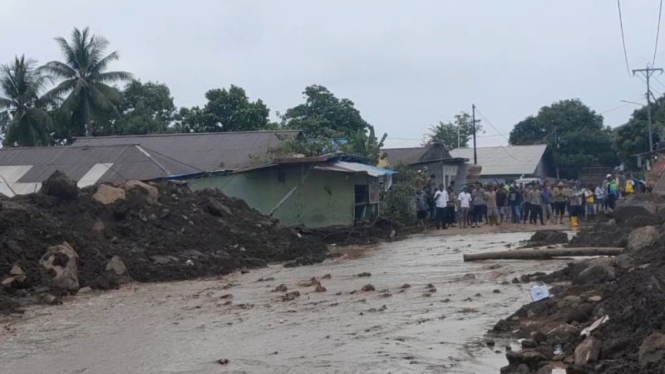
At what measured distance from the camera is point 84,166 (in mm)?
31422

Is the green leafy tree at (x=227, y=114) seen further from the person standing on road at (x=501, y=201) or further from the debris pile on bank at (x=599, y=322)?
the debris pile on bank at (x=599, y=322)

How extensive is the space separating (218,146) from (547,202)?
13004 millimetres

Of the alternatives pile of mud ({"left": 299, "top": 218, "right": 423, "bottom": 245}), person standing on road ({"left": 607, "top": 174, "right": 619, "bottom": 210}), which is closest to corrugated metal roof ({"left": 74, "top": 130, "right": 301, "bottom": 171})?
pile of mud ({"left": 299, "top": 218, "right": 423, "bottom": 245})

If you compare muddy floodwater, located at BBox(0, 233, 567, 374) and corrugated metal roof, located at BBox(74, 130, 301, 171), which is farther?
corrugated metal roof, located at BBox(74, 130, 301, 171)

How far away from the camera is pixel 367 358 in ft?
32.8

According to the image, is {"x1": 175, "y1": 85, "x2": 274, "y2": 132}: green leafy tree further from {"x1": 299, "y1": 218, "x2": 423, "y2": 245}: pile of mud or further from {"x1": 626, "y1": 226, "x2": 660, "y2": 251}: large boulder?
{"x1": 626, "y1": 226, "x2": 660, "y2": 251}: large boulder

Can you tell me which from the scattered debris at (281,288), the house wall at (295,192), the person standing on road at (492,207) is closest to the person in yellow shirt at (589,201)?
the person standing on road at (492,207)

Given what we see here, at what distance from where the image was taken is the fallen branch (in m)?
18.4

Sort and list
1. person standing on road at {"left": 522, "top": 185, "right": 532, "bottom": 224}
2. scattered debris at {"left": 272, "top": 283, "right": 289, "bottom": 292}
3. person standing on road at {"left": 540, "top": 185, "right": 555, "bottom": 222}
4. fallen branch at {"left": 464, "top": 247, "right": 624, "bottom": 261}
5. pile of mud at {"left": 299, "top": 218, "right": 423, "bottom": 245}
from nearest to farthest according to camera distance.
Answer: scattered debris at {"left": 272, "top": 283, "right": 289, "bottom": 292}, fallen branch at {"left": 464, "top": 247, "right": 624, "bottom": 261}, pile of mud at {"left": 299, "top": 218, "right": 423, "bottom": 245}, person standing on road at {"left": 522, "top": 185, "right": 532, "bottom": 224}, person standing on road at {"left": 540, "top": 185, "right": 555, "bottom": 222}

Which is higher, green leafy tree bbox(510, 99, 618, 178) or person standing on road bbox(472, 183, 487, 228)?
green leafy tree bbox(510, 99, 618, 178)

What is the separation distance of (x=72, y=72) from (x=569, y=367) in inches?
1654

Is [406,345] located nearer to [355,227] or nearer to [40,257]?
[40,257]

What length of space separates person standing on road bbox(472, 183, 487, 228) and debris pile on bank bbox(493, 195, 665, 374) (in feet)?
57.8

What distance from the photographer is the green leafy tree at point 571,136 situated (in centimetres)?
6388
